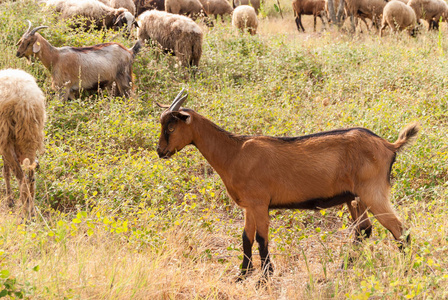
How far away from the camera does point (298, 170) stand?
15.1ft

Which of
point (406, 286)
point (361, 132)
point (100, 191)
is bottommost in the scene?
point (100, 191)

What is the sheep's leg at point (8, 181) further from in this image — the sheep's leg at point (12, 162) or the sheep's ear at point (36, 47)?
the sheep's ear at point (36, 47)

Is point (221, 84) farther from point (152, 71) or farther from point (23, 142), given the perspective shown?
point (23, 142)

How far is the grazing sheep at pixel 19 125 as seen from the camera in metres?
5.94

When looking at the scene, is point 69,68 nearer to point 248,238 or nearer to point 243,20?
point 248,238

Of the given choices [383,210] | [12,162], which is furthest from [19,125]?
[383,210]

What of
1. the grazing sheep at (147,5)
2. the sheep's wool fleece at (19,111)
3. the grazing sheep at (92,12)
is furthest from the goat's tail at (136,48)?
the grazing sheep at (147,5)

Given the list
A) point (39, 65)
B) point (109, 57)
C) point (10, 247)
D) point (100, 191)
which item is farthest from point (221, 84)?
point (10, 247)

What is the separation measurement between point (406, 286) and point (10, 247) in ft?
10.1

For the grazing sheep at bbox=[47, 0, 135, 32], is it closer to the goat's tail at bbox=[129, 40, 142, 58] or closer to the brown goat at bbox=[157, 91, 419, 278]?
the goat's tail at bbox=[129, 40, 142, 58]

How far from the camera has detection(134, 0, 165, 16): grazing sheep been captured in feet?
56.7

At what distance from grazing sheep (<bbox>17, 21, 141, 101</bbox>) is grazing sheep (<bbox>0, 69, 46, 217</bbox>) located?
207 cm

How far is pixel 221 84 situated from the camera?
31.7 ft

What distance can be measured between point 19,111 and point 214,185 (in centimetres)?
244
